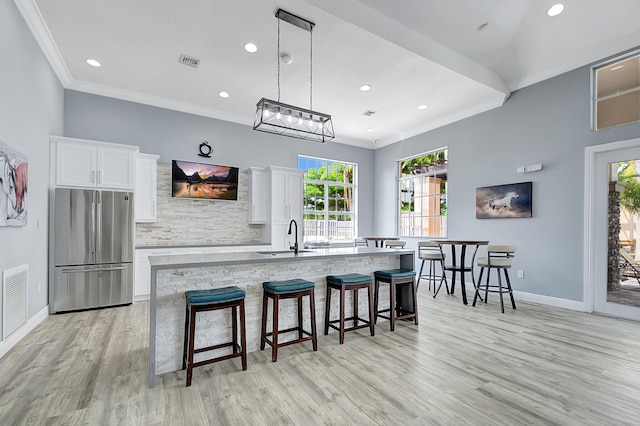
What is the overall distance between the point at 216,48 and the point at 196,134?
87.6 inches

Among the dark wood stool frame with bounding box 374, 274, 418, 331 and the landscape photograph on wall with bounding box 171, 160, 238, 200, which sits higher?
the landscape photograph on wall with bounding box 171, 160, 238, 200

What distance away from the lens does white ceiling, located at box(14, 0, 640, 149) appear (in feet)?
10.7

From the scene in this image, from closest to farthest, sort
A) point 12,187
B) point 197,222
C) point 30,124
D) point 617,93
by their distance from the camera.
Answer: point 12,187, point 30,124, point 617,93, point 197,222

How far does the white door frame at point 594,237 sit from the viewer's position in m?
4.09

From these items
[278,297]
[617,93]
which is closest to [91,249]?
[278,297]

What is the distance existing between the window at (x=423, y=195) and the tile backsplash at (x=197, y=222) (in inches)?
138

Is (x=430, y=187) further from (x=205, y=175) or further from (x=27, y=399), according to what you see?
(x=27, y=399)

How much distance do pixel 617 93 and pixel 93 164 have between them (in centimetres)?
731

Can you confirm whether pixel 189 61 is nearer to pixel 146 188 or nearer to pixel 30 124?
pixel 30 124

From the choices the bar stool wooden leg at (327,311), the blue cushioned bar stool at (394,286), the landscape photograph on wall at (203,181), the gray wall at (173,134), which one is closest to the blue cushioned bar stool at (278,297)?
the bar stool wooden leg at (327,311)

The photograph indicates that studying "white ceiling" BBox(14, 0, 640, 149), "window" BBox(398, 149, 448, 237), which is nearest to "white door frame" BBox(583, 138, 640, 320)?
"white ceiling" BBox(14, 0, 640, 149)

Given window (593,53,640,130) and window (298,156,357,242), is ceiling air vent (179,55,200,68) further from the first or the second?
window (593,53,640,130)

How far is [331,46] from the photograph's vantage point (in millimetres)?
→ 3754

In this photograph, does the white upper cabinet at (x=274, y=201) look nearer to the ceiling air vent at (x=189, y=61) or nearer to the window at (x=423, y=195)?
the ceiling air vent at (x=189, y=61)
